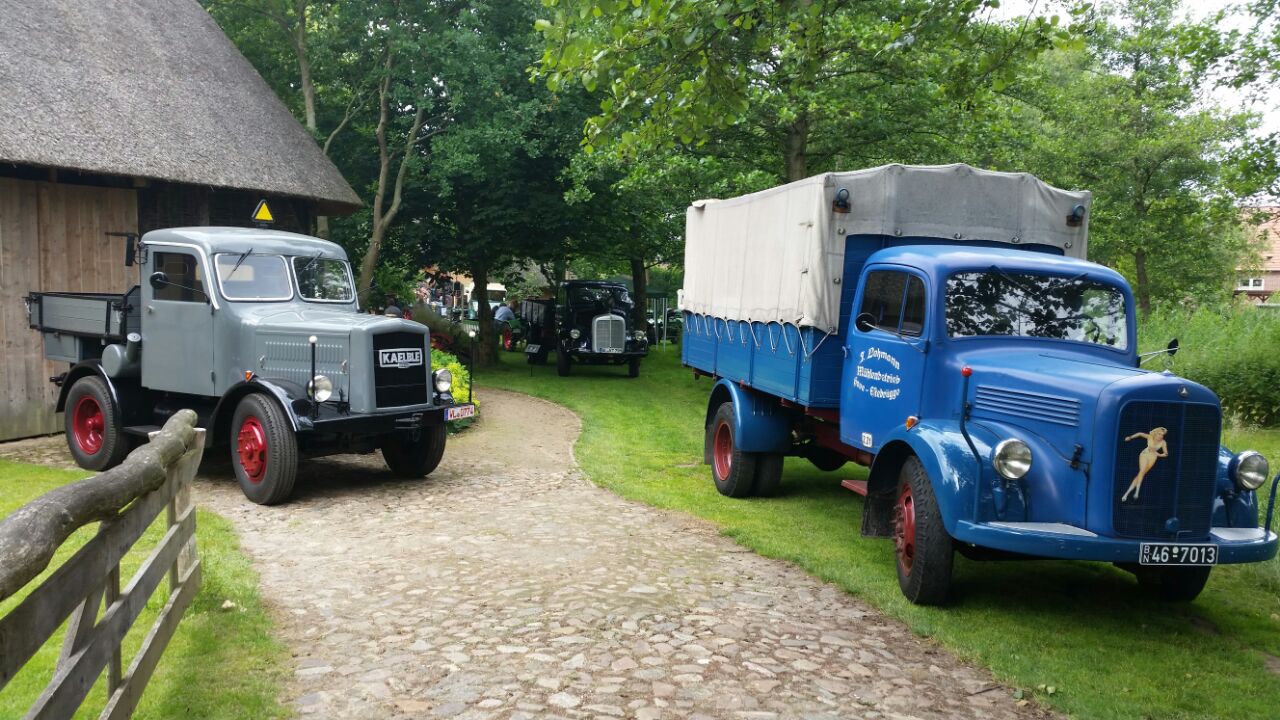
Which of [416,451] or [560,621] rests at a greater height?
[416,451]

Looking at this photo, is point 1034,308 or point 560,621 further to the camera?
point 1034,308

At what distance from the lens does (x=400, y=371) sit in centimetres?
948

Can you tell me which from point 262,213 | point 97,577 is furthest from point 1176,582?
point 262,213

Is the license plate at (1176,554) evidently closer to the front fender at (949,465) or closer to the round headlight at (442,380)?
the front fender at (949,465)

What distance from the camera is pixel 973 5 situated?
7945 millimetres

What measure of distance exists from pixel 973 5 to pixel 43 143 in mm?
10360

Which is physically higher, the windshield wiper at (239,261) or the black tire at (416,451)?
the windshield wiper at (239,261)

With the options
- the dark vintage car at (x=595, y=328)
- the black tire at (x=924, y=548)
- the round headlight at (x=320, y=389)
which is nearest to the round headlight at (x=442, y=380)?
the round headlight at (x=320, y=389)

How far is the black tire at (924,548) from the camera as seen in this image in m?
6.13

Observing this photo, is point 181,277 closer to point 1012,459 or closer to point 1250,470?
point 1012,459

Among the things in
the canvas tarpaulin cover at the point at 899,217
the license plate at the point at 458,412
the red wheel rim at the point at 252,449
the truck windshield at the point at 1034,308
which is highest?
the canvas tarpaulin cover at the point at 899,217

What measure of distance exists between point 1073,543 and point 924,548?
0.92m

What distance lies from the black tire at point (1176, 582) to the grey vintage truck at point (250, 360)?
6.17m

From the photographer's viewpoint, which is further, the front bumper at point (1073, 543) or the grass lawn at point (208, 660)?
the front bumper at point (1073, 543)
